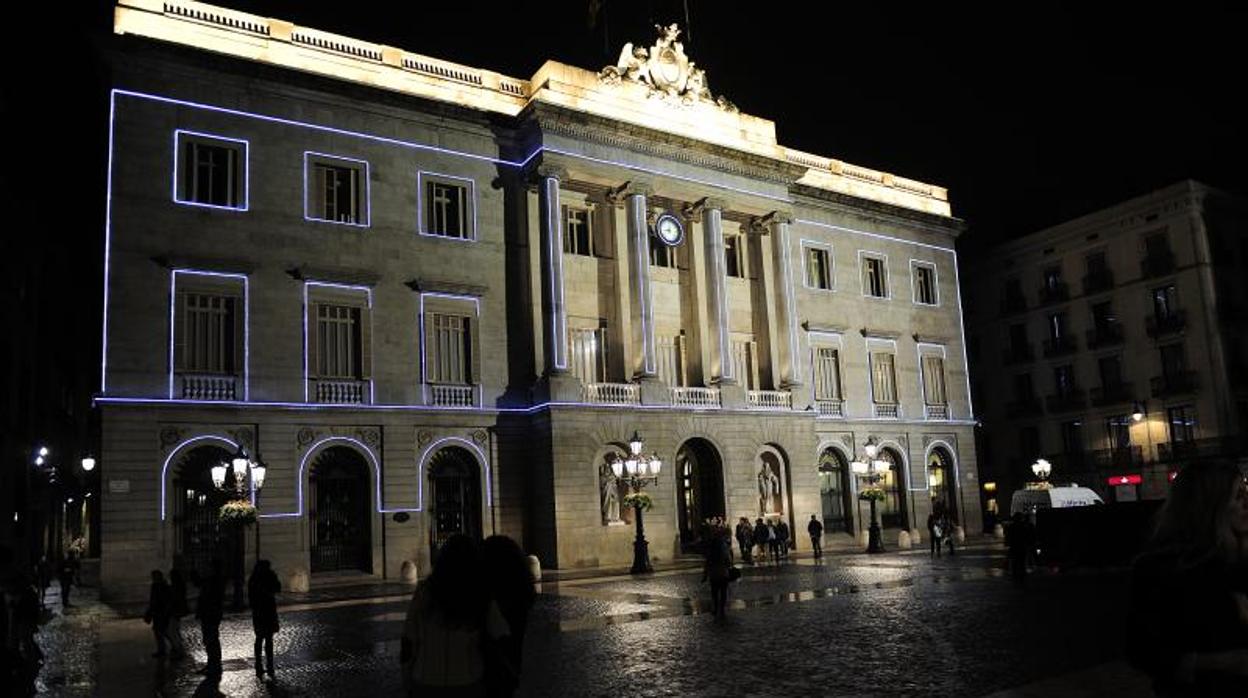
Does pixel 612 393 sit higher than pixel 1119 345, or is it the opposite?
pixel 1119 345

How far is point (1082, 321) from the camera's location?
56.4 m

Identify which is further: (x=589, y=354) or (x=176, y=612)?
(x=589, y=354)

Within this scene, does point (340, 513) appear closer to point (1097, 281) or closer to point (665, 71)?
point (665, 71)

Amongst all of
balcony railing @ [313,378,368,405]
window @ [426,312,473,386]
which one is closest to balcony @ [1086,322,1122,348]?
window @ [426,312,473,386]

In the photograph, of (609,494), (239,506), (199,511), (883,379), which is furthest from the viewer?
(883,379)

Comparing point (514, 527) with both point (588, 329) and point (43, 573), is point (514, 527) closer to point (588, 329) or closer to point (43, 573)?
point (588, 329)

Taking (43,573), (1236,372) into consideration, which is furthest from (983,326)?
(43,573)

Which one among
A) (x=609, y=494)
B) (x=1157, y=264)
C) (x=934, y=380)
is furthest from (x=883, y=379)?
(x=1157, y=264)

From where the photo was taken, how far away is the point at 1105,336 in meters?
55.2

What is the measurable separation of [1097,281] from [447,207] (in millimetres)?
37837

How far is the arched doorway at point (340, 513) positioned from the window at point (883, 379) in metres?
23.6

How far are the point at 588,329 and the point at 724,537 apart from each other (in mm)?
18316

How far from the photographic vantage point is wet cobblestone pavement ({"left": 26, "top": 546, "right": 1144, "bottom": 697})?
1198 centimetres

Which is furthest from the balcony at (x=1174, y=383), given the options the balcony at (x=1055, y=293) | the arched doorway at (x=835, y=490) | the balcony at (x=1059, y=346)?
the arched doorway at (x=835, y=490)
